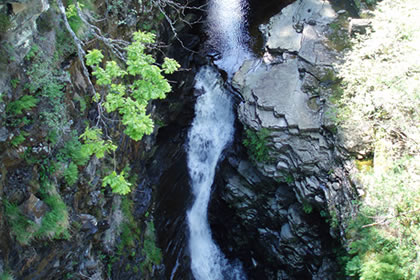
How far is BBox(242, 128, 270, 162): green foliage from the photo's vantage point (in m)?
10.3

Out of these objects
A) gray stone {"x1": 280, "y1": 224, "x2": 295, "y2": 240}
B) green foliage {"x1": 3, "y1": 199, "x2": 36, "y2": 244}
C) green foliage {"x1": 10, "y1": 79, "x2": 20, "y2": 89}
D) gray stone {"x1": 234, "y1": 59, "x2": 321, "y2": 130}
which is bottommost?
gray stone {"x1": 280, "y1": 224, "x2": 295, "y2": 240}

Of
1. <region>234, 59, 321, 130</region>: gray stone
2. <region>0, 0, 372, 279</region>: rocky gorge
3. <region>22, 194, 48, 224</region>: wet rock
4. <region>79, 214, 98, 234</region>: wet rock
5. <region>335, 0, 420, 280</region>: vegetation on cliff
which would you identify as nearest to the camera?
<region>22, 194, 48, 224</region>: wet rock

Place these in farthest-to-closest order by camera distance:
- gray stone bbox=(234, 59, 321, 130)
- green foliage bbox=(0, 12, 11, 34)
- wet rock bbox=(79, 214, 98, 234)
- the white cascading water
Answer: the white cascading water
gray stone bbox=(234, 59, 321, 130)
wet rock bbox=(79, 214, 98, 234)
green foliage bbox=(0, 12, 11, 34)

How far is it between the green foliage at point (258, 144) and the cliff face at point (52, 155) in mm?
3936

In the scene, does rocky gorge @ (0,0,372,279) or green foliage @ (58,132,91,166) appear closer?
rocky gorge @ (0,0,372,279)

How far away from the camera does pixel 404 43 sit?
822cm

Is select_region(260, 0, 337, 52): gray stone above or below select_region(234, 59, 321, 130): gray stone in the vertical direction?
above

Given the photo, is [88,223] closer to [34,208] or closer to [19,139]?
[34,208]

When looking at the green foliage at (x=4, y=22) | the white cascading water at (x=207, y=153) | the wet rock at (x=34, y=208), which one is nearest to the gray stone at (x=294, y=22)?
the white cascading water at (x=207, y=153)

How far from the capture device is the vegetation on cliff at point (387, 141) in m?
6.77

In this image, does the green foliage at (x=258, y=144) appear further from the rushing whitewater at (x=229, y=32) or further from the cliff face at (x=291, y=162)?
the rushing whitewater at (x=229, y=32)

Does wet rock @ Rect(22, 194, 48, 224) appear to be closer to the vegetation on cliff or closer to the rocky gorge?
the rocky gorge

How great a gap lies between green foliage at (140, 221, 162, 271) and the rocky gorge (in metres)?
0.06

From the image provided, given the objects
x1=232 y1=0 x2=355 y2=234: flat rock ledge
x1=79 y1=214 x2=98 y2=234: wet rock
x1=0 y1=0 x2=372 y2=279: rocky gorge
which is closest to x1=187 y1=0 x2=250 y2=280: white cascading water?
x1=0 y1=0 x2=372 y2=279: rocky gorge
